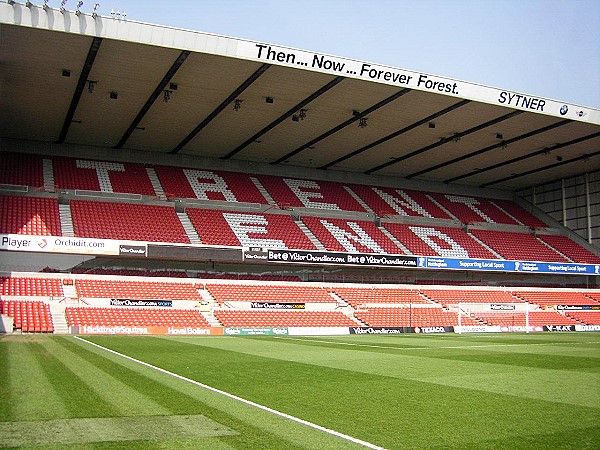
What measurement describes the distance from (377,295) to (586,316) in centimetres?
1599

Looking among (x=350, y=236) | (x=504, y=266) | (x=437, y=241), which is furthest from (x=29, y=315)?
(x=504, y=266)

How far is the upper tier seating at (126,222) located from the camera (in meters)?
34.0

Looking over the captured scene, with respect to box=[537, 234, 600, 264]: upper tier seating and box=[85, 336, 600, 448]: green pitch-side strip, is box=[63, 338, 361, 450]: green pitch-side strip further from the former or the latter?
box=[537, 234, 600, 264]: upper tier seating

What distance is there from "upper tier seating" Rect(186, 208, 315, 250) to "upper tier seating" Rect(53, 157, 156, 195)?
12.7 feet

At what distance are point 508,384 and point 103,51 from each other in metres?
22.1

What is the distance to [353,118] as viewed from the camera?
115ft

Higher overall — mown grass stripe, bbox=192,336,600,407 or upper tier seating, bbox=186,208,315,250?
upper tier seating, bbox=186,208,315,250

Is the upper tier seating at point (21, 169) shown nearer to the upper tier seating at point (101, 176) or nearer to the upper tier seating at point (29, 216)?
the upper tier seating at point (101, 176)

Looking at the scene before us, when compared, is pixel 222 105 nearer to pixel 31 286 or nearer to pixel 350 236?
pixel 31 286

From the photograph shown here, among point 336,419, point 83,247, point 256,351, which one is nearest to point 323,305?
point 83,247

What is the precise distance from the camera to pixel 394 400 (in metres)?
9.71

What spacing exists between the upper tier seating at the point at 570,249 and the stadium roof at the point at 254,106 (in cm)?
646

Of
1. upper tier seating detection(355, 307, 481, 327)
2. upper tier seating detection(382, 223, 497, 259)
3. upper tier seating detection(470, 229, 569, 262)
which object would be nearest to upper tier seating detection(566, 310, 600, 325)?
upper tier seating detection(470, 229, 569, 262)

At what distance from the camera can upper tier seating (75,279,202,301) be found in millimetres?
31906
